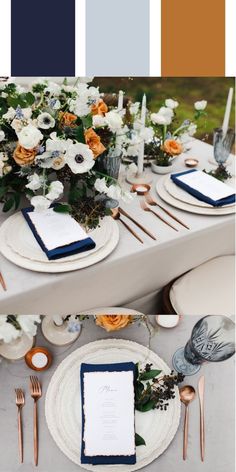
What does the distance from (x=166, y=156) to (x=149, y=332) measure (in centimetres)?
82

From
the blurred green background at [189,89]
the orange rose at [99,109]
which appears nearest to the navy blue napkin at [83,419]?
the orange rose at [99,109]

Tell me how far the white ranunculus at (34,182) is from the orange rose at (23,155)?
1.5 inches

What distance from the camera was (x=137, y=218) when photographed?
4.41ft

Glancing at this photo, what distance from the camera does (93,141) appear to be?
4.06ft

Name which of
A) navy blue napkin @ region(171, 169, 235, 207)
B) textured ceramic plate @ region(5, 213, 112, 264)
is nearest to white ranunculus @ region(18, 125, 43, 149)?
textured ceramic plate @ region(5, 213, 112, 264)

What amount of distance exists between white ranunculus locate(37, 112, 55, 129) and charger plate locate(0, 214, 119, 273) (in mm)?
268

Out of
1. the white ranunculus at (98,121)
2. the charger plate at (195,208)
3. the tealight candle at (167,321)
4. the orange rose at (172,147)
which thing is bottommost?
the tealight candle at (167,321)

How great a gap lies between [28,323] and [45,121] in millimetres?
534

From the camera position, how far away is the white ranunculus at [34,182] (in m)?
1.18

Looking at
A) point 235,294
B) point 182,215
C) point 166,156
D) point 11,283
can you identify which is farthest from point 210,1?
point 11,283

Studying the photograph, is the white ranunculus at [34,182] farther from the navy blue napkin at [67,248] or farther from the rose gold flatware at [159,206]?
the rose gold flatware at [159,206]

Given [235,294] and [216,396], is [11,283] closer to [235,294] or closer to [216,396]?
[216,396]

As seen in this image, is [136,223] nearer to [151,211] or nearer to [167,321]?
[151,211]

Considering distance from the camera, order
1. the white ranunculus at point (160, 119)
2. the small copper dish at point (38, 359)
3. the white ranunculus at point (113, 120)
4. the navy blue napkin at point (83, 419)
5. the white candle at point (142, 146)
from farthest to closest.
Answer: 1. the white ranunculus at point (160, 119)
2. the white candle at point (142, 146)
3. the white ranunculus at point (113, 120)
4. the small copper dish at point (38, 359)
5. the navy blue napkin at point (83, 419)
